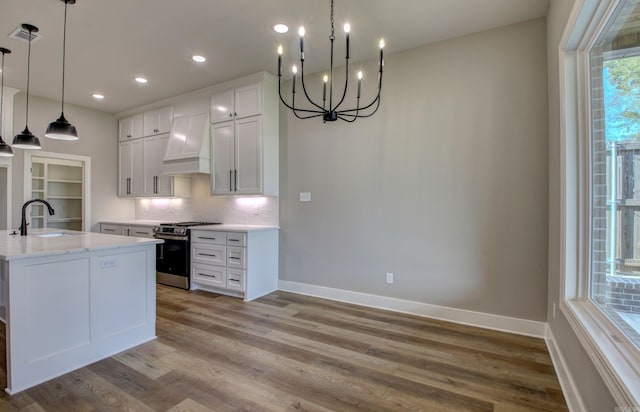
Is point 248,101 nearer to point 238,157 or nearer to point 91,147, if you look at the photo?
point 238,157

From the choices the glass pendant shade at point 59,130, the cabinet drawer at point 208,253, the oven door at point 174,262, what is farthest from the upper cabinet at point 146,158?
the glass pendant shade at point 59,130

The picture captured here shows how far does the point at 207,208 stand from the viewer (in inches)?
203

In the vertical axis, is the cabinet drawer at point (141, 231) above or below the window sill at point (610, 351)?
above

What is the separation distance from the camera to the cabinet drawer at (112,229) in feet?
17.2

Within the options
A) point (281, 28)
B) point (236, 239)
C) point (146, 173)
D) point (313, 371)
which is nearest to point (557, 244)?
point (313, 371)

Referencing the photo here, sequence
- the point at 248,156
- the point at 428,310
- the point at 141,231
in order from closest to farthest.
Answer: the point at 428,310 → the point at 248,156 → the point at 141,231

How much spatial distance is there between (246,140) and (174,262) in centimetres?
209

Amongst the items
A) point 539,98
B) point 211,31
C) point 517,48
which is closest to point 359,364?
point 539,98

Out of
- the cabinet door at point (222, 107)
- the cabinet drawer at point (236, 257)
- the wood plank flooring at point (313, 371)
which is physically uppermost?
the cabinet door at point (222, 107)

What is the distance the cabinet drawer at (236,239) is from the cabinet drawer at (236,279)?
0.34 metres

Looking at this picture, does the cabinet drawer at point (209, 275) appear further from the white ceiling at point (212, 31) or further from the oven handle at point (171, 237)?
the white ceiling at point (212, 31)

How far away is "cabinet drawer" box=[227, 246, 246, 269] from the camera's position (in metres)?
3.92

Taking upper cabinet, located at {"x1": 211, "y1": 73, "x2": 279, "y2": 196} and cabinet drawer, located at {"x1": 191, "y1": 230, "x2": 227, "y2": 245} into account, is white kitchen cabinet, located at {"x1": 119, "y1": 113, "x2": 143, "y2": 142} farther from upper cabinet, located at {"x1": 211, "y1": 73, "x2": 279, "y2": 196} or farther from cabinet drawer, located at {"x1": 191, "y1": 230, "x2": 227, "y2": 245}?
cabinet drawer, located at {"x1": 191, "y1": 230, "x2": 227, "y2": 245}

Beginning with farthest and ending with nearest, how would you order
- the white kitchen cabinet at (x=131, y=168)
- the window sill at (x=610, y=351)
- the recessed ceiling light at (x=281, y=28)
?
the white kitchen cabinet at (x=131, y=168) → the recessed ceiling light at (x=281, y=28) → the window sill at (x=610, y=351)
